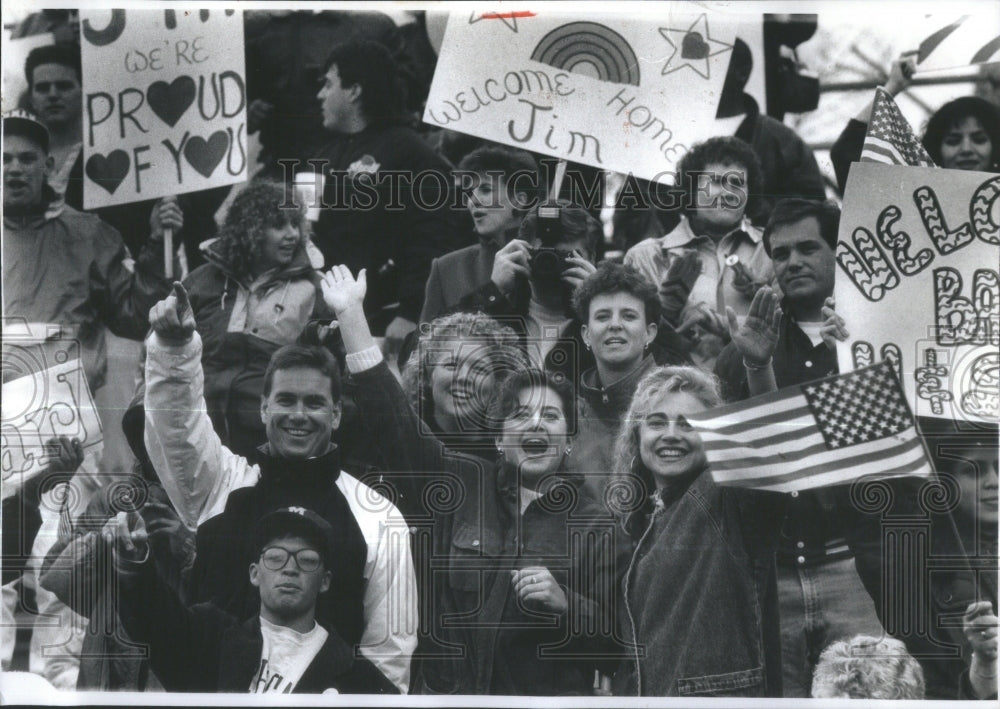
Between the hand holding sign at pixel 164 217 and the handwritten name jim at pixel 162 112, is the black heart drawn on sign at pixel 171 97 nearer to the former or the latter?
the handwritten name jim at pixel 162 112

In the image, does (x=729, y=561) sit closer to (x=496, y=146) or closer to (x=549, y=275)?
(x=549, y=275)

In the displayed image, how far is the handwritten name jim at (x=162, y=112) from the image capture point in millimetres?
4980

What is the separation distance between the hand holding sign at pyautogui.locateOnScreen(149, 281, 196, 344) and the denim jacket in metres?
2.01

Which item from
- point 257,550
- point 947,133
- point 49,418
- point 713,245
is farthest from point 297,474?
point 947,133

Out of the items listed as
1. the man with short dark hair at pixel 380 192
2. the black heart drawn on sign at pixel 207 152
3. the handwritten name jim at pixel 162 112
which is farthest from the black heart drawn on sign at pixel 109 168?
the man with short dark hair at pixel 380 192

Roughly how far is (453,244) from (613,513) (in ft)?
4.19

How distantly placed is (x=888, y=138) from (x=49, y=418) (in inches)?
143

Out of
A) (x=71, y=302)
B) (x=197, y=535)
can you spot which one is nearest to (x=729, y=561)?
(x=197, y=535)

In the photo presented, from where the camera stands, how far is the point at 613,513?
4.94 metres

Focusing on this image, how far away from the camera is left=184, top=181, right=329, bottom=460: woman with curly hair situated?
16.2ft

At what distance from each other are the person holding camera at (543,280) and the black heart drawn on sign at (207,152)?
46.1 inches

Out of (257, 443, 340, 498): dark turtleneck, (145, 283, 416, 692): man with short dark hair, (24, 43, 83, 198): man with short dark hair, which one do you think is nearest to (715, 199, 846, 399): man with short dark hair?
(145, 283, 416, 692): man with short dark hair

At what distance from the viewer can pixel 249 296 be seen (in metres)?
4.96

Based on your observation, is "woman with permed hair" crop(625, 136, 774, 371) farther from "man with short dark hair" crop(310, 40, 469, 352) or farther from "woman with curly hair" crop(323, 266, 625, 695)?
"man with short dark hair" crop(310, 40, 469, 352)
